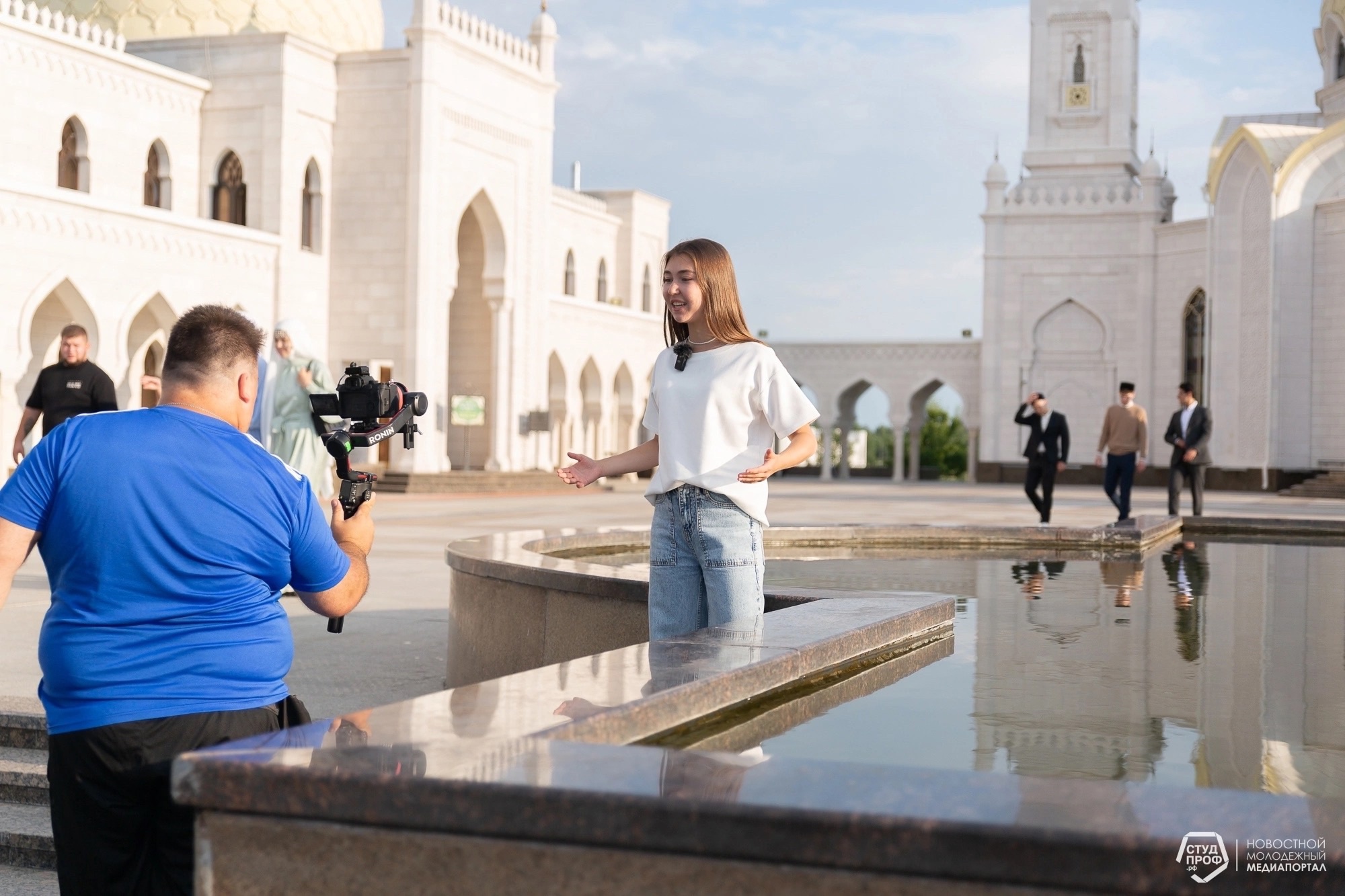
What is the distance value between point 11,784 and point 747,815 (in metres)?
2.72

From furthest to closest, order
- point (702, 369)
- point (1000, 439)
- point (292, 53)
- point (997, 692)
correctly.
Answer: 1. point (1000, 439)
2. point (292, 53)
3. point (997, 692)
4. point (702, 369)

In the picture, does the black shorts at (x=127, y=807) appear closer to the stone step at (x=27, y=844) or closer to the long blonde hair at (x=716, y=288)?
the stone step at (x=27, y=844)

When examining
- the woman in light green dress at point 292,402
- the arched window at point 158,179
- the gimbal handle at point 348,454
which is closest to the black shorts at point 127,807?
the gimbal handle at point 348,454

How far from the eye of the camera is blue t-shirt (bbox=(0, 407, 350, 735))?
2.37 meters

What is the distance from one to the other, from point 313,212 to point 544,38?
21.1 feet

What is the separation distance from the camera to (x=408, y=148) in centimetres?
2506

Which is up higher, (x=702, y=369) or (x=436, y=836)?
(x=702, y=369)

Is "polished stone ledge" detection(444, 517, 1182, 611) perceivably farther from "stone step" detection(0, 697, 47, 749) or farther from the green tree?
the green tree

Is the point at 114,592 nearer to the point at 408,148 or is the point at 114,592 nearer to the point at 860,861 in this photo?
the point at 860,861

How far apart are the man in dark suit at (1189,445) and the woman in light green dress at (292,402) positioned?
362 inches

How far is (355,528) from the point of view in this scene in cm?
→ 272

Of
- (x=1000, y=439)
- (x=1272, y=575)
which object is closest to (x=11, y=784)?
(x=1272, y=575)

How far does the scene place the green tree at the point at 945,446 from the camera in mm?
48969

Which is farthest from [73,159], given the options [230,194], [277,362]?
[277,362]
